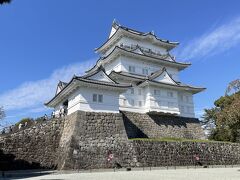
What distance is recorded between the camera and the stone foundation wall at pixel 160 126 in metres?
28.3

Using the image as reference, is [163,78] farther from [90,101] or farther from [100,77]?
[90,101]

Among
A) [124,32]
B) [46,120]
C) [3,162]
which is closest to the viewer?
[3,162]

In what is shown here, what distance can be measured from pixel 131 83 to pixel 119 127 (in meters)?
9.05

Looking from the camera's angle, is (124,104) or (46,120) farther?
(124,104)

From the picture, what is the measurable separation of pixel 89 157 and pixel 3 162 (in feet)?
22.2

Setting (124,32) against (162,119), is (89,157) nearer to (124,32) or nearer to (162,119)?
(162,119)

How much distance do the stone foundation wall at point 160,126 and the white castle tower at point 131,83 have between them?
0.92 meters

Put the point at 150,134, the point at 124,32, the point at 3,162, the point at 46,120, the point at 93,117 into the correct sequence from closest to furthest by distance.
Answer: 1. the point at 3,162
2. the point at 93,117
3. the point at 46,120
4. the point at 150,134
5. the point at 124,32

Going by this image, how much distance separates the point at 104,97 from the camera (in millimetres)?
23516

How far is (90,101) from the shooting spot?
22781 mm

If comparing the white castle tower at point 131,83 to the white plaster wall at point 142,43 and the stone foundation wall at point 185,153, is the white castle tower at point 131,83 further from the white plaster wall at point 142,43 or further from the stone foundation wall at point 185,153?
the stone foundation wall at point 185,153

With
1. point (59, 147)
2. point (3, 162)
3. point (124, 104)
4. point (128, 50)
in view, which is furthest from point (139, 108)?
point (3, 162)

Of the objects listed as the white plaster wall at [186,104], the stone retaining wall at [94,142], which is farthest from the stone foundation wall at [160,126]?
the stone retaining wall at [94,142]

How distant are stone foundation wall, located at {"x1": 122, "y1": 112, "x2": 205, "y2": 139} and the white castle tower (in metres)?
0.92
